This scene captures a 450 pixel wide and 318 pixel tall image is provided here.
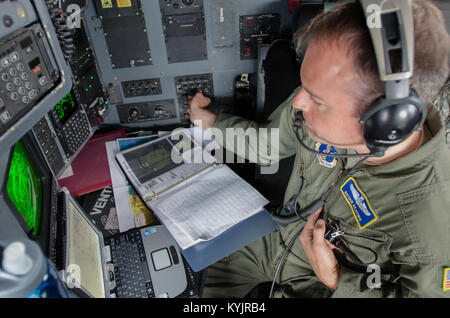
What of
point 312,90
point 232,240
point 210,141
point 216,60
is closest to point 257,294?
point 232,240

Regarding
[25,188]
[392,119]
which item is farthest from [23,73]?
[392,119]

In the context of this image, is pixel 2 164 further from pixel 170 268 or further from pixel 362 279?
pixel 362 279

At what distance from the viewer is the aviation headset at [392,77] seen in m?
0.55

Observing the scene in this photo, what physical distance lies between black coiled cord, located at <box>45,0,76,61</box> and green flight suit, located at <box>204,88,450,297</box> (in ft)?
1.85

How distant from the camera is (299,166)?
110cm

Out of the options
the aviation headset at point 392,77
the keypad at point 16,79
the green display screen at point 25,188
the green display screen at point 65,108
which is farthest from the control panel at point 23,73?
the aviation headset at point 392,77

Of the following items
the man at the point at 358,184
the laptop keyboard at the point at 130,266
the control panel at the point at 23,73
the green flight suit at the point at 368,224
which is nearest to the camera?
the control panel at the point at 23,73

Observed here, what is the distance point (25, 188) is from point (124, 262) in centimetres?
40

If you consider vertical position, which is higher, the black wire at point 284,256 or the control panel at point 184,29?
the control panel at point 184,29

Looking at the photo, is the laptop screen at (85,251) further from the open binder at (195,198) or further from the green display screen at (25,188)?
the open binder at (195,198)

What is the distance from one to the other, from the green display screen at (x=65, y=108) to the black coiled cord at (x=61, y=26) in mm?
133

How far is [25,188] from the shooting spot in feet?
2.01
